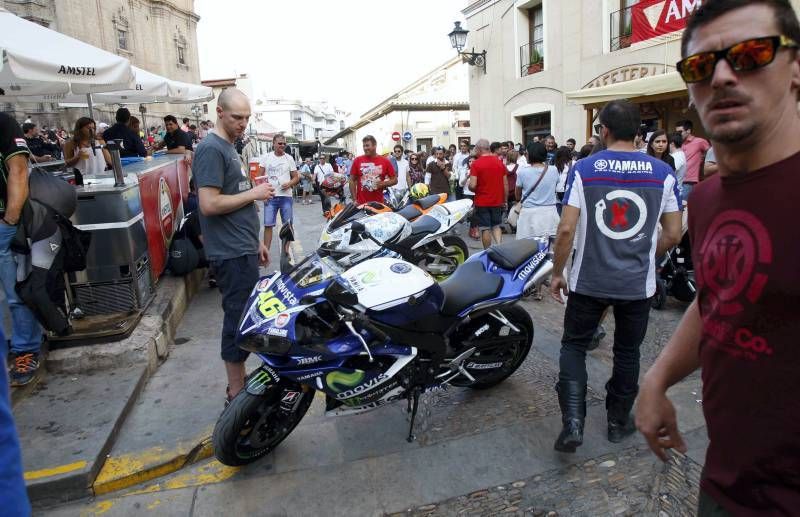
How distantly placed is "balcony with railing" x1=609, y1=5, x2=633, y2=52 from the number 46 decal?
12.5 meters

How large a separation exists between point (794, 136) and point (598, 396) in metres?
→ 2.83

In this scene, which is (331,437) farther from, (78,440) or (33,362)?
(33,362)

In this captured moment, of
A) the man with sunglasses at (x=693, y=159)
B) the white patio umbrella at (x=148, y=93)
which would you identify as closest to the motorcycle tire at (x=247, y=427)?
the man with sunglasses at (x=693, y=159)

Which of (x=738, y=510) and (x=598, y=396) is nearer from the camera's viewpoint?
(x=738, y=510)

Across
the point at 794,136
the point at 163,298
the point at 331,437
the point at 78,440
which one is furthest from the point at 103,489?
the point at 794,136

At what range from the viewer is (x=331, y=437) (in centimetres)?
335

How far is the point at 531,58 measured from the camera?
51.2 feet

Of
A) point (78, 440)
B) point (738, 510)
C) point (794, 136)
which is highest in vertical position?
point (794, 136)

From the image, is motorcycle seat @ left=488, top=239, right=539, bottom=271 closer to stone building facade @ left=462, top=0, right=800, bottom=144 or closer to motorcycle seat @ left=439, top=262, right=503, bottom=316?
motorcycle seat @ left=439, top=262, right=503, bottom=316

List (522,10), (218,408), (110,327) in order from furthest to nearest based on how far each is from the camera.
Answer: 1. (522,10)
2. (110,327)
3. (218,408)

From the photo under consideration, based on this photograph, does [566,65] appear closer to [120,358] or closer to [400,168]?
[400,168]

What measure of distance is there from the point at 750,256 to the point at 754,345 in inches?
8.2

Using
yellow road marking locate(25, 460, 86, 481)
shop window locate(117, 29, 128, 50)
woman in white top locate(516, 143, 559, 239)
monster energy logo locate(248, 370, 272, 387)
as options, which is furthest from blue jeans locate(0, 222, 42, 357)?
shop window locate(117, 29, 128, 50)

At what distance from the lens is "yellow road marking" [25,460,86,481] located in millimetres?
2762
